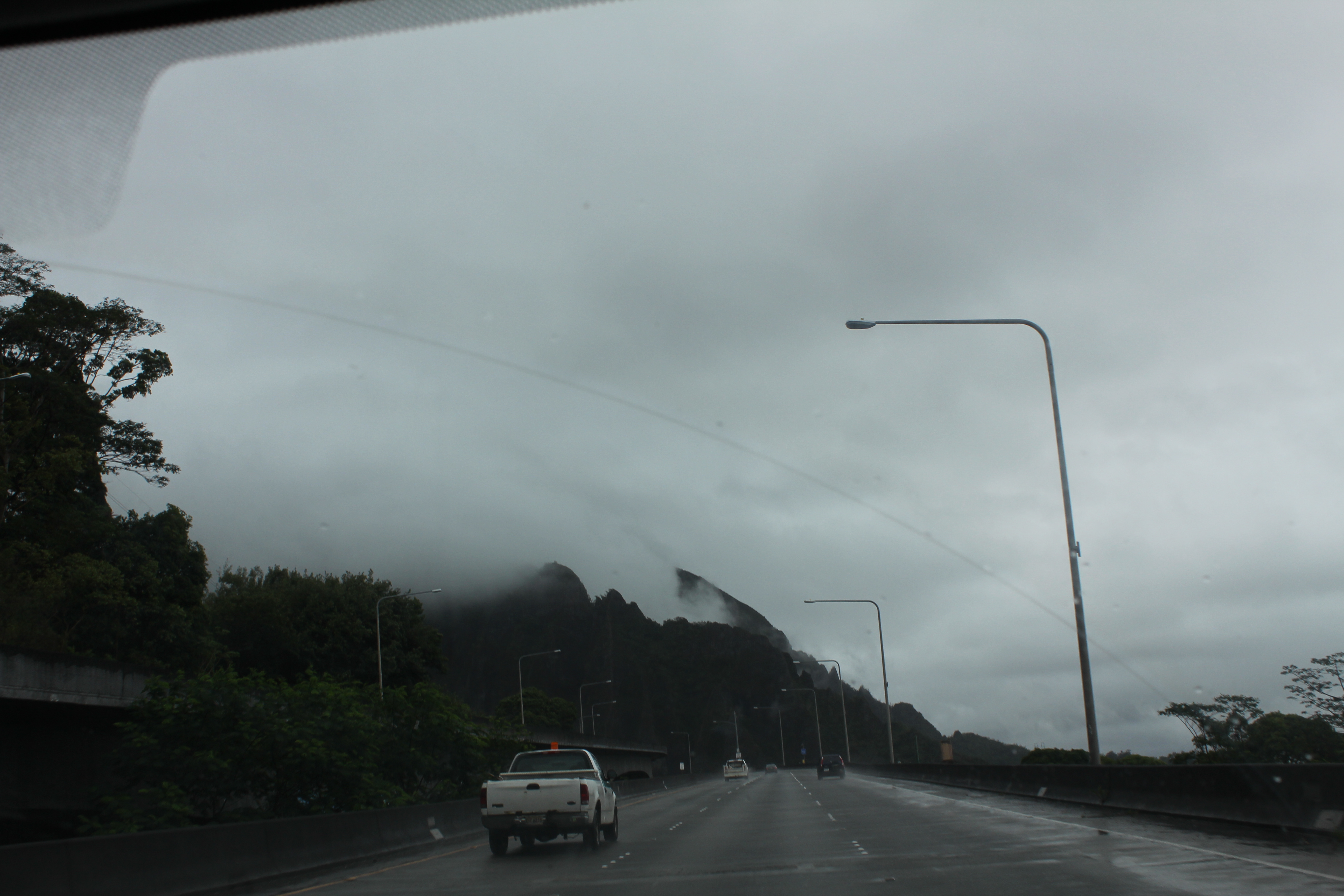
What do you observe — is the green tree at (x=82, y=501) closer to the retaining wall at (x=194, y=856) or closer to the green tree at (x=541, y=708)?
the retaining wall at (x=194, y=856)

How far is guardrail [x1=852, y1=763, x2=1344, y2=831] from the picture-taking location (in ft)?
53.4

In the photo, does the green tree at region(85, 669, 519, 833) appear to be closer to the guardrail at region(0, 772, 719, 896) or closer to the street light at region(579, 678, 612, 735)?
the guardrail at region(0, 772, 719, 896)

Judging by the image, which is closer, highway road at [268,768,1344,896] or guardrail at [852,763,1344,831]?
highway road at [268,768,1344,896]

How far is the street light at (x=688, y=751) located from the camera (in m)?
165

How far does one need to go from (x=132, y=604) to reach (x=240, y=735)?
3421cm

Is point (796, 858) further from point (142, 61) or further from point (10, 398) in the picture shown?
point (10, 398)

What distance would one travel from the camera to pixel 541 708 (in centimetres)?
15175

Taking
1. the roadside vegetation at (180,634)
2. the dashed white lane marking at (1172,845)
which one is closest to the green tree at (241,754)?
the roadside vegetation at (180,634)

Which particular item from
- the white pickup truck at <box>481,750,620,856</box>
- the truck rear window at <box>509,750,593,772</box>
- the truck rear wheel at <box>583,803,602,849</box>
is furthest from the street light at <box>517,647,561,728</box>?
the white pickup truck at <box>481,750,620,856</box>

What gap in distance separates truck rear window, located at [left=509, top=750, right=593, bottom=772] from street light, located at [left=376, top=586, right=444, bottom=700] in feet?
27.1

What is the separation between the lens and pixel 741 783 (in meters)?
82.4

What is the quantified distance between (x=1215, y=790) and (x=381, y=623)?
72.8 metres

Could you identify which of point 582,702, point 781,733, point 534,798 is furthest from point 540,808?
point 781,733

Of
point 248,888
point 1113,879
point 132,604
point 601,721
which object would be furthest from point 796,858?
point 601,721
